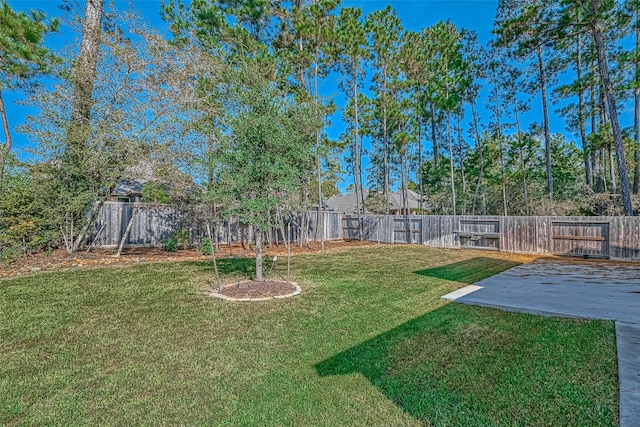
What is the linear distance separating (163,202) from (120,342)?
8.39 m

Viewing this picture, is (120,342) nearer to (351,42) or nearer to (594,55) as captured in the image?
(351,42)

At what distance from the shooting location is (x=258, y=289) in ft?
15.4

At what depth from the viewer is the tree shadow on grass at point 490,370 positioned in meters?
1.80

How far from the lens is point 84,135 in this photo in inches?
267

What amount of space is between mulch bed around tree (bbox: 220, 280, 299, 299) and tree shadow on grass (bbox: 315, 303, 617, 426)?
2.03m

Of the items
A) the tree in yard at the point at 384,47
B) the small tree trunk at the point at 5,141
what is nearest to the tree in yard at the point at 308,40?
the tree in yard at the point at 384,47

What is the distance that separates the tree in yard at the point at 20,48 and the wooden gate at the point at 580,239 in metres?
14.3

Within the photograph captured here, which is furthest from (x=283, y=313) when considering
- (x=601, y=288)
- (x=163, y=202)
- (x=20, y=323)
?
(x=163, y=202)

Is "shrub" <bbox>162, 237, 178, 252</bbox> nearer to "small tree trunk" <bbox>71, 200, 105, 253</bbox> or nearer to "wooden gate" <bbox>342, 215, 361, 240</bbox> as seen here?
"small tree trunk" <bbox>71, 200, 105, 253</bbox>

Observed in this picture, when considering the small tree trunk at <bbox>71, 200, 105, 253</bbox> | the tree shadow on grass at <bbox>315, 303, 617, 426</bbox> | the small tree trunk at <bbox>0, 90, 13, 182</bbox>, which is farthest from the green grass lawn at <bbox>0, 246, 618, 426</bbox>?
the small tree trunk at <bbox>0, 90, 13, 182</bbox>

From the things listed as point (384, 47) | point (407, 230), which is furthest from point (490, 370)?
point (384, 47)

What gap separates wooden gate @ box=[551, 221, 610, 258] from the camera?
8.80 m

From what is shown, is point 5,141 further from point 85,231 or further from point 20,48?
point 85,231

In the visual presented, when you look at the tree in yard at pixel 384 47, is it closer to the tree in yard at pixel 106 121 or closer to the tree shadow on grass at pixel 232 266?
the tree in yard at pixel 106 121
